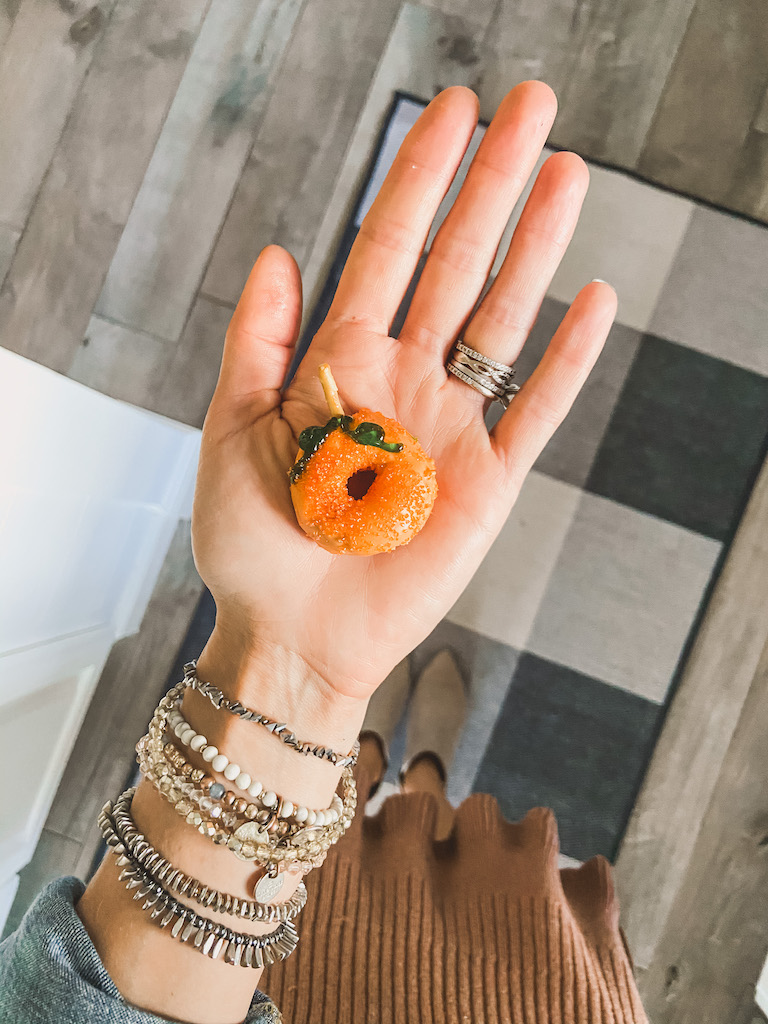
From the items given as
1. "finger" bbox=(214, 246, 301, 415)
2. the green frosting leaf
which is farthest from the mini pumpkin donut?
"finger" bbox=(214, 246, 301, 415)

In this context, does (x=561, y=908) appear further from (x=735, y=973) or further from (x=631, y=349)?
(x=631, y=349)

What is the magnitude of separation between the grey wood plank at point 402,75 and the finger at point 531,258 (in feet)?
2.27

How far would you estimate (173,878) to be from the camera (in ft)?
2.69

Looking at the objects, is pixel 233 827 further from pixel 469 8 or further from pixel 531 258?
pixel 469 8

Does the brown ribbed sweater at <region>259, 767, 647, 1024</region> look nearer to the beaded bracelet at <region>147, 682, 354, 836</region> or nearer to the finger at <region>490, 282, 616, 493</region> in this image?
the beaded bracelet at <region>147, 682, 354, 836</region>

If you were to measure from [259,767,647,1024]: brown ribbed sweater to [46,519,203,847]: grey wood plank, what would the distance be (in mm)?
630

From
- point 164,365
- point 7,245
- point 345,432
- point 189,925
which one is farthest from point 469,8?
point 189,925

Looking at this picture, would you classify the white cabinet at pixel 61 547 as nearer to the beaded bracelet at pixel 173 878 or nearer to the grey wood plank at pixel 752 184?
the beaded bracelet at pixel 173 878

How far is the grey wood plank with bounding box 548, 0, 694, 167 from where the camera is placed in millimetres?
1522

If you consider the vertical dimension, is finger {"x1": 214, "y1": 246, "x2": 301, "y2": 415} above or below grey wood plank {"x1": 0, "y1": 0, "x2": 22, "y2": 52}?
below

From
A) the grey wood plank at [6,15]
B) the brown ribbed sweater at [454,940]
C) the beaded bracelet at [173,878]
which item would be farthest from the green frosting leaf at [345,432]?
the grey wood plank at [6,15]

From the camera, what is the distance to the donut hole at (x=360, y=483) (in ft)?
2.72

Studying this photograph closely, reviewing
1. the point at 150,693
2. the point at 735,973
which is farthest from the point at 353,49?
the point at 735,973

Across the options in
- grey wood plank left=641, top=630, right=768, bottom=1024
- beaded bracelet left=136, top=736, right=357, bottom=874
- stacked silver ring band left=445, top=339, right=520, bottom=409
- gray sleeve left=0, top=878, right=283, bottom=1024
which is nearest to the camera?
A: gray sleeve left=0, top=878, right=283, bottom=1024
